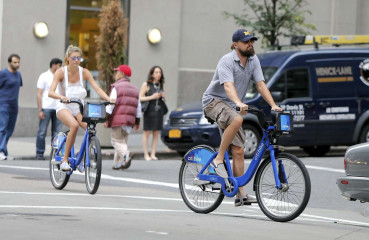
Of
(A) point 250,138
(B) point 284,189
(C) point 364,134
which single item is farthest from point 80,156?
(C) point 364,134

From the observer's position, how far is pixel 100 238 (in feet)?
24.5

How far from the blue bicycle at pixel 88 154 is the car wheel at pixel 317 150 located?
9179 mm

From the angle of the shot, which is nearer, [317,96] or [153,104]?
[153,104]

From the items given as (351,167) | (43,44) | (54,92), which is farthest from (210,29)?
(351,167)

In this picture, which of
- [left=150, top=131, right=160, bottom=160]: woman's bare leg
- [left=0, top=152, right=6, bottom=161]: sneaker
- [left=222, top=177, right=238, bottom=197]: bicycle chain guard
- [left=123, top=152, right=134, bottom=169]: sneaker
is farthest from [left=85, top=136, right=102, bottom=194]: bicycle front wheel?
[left=150, top=131, right=160, bottom=160]: woman's bare leg

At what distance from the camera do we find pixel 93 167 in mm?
11570

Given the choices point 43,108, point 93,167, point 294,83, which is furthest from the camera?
point 294,83

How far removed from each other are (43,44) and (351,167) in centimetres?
1465

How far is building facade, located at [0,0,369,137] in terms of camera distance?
22.7 m

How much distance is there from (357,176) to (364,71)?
1037 centimetres

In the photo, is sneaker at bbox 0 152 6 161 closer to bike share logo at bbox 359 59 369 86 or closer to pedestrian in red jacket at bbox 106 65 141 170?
pedestrian in red jacket at bbox 106 65 141 170

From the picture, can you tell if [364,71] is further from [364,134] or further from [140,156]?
[140,156]

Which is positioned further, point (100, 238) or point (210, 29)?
point (210, 29)

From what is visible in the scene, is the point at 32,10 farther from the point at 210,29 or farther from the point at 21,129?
the point at 210,29
